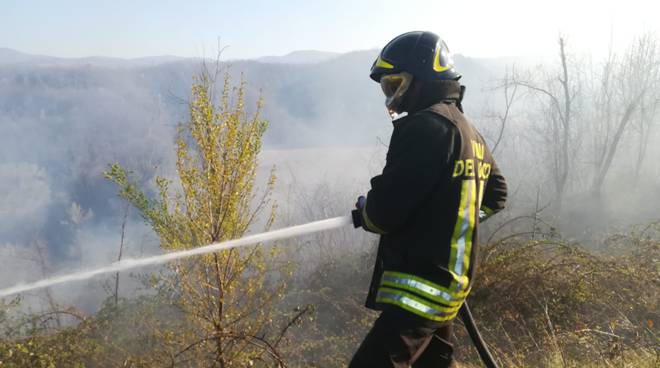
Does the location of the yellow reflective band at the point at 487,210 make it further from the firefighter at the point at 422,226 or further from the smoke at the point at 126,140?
the smoke at the point at 126,140

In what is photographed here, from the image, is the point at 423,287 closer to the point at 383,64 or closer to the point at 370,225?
the point at 370,225

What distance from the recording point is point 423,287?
6.00ft

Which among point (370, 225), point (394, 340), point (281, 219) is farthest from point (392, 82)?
point (281, 219)

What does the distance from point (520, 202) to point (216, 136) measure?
23709 millimetres

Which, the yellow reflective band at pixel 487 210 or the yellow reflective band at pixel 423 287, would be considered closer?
the yellow reflective band at pixel 423 287

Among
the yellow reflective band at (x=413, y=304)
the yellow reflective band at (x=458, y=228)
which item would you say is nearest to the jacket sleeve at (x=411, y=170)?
the yellow reflective band at (x=458, y=228)

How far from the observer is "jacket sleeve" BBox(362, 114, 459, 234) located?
5.66 feet

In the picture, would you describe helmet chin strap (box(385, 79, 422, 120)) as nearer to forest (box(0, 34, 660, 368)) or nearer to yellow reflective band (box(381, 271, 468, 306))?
yellow reflective band (box(381, 271, 468, 306))

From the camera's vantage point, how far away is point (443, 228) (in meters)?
1.83

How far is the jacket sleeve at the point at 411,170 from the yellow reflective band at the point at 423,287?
0.22 metres

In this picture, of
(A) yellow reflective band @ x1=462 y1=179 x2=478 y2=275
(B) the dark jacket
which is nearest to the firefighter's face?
(B) the dark jacket

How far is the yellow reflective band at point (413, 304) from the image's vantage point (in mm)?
1834

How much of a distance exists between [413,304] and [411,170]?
0.57m

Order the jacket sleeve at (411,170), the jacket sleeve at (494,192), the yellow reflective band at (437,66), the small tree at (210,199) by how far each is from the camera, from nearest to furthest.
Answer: the jacket sleeve at (411,170) → the yellow reflective band at (437,66) → the jacket sleeve at (494,192) → the small tree at (210,199)
